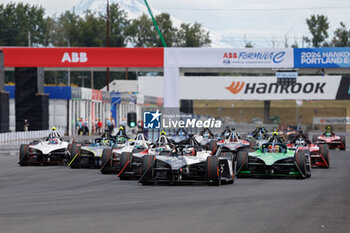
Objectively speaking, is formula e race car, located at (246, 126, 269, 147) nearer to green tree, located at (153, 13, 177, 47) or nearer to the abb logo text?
the abb logo text

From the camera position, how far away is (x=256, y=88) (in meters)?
43.1

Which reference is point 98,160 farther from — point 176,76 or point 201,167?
point 176,76

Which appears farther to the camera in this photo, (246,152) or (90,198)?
(246,152)

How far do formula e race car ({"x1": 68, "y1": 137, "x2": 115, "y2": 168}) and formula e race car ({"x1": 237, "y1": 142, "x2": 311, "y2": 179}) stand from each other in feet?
18.5

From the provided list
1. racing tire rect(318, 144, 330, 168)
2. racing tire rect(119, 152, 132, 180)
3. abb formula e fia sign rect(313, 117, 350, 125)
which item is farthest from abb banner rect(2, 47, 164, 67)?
abb formula e fia sign rect(313, 117, 350, 125)

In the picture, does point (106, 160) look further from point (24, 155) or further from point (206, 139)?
point (206, 139)

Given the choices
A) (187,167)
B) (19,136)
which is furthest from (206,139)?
(187,167)

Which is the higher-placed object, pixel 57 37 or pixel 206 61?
pixel 57 37

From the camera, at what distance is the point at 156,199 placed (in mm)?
14070

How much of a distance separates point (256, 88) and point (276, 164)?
77.3ft

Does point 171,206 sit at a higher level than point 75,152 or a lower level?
lower

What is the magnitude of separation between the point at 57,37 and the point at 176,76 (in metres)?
90.6

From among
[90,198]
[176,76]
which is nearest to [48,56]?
[176,76]

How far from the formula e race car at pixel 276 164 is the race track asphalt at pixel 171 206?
1.70 ft
